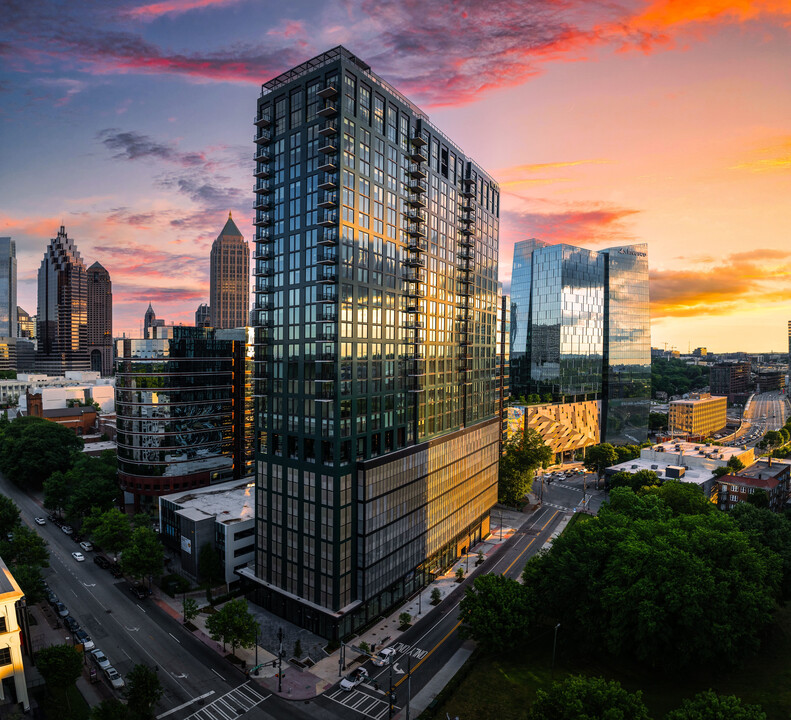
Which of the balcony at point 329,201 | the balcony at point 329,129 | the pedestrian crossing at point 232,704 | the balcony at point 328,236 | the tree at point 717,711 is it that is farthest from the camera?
the balcony at point 329,201

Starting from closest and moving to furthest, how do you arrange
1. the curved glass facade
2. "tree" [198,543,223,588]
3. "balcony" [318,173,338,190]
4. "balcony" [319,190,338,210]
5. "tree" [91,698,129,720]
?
"tree" [91,698,129,720] < "balcony" [318,173,338,190] < "balcony" [319,190,338,210] < "tree" [198,543,223,588] < the curved glass facade

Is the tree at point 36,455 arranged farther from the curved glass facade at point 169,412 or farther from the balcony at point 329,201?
the balcony at point 329,201

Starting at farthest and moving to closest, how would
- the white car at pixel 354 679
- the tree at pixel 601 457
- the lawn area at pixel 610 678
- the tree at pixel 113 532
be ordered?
the tree at pixel 601 457, the tree at pixel 113 532, the white car at pixel 354 679, the lawn area at pixel 610 678

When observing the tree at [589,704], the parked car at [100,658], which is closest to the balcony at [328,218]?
the tree at [589,704]

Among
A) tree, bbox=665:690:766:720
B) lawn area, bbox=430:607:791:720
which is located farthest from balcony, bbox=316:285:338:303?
tree, bbox=665:690:766:720

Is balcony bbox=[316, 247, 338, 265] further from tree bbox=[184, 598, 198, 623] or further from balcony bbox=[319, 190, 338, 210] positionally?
tree bbox=[184, 598, 198, 623]

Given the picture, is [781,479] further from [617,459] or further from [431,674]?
[431,674]

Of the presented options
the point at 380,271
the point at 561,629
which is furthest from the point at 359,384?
the point at 561,629

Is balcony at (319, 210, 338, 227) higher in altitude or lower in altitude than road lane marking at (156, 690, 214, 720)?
higher
